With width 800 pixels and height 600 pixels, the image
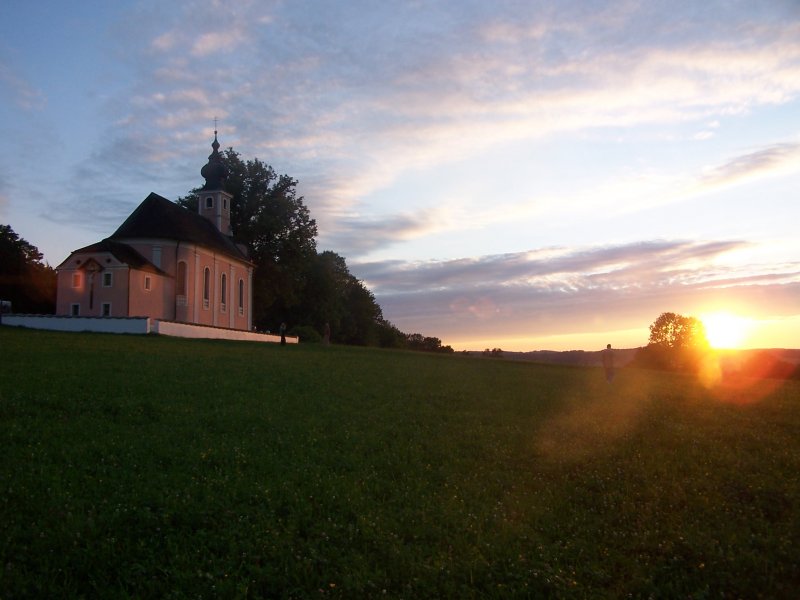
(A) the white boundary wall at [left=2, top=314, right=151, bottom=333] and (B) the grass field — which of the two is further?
(A) the white boundary wall at [left=2, top=314, right=151, bottom=333]

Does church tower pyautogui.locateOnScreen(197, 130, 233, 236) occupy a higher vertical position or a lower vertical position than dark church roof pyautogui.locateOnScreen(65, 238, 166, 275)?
higher

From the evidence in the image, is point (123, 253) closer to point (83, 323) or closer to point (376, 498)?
point (83, 323)

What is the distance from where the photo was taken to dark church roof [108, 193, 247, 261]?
56.0 meters

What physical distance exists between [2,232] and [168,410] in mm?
56688

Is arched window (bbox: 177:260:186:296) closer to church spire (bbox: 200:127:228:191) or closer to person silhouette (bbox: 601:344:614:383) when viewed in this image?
church spire (bbox: 200:127:228:191)

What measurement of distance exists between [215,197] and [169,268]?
42.8ft

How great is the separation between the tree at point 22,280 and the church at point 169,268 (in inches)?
424

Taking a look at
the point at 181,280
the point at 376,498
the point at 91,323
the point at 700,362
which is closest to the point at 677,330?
the point at 700,362

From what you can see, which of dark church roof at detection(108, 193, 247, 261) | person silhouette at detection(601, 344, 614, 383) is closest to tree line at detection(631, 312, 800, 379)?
person silhouette at detection(601, 344, 614, 383)

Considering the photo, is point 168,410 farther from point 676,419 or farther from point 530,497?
point 676,419

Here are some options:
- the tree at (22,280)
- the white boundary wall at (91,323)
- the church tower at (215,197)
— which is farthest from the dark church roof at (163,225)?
the white boundary wall at (91,323)

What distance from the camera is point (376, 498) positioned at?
34.3 ft

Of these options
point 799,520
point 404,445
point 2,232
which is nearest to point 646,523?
point 799,520

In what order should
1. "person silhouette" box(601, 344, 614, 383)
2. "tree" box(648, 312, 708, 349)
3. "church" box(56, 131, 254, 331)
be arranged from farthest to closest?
"tree" box(648, 312, 708, 349)
"church" box(56, 131, 254, 331)
"person silhouette" box(601, 344, 614, 383)
